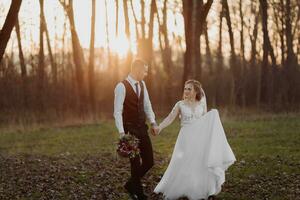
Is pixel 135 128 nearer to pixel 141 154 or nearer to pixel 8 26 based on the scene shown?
pixel 141 154

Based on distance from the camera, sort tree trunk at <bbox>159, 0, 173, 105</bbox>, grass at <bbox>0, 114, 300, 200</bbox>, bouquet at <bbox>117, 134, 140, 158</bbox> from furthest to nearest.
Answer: tree trunk at <bbox>159, 0, 173, 105</bbox> < grass at <bbox>0, 114, 300, 200</bbox> < bouquet at <bbox>117, 134, 140, 158</bbox>

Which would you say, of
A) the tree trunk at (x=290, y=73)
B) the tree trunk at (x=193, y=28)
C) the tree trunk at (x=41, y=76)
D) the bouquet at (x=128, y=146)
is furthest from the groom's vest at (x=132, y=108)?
the tree trunk at (x=290, y=73)

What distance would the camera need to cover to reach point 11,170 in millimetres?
13641

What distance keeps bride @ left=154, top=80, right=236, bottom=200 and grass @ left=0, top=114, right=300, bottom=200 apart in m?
0.91

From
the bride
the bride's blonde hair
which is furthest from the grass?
the bride's blonde hair

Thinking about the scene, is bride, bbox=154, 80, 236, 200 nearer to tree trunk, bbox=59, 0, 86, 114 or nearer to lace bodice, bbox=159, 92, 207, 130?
lace bodice, bbox=159, 92, 207, 130

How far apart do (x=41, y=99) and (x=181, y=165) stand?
2896 centimetres

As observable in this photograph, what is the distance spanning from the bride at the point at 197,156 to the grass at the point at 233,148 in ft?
2.99

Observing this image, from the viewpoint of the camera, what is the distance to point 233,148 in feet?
57.4

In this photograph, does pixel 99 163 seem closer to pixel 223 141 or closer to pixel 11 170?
pixel 11 170

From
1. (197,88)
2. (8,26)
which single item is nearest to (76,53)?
(8,26)

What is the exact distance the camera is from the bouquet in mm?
9281

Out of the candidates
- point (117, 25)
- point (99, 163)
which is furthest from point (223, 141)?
point (117, 25)

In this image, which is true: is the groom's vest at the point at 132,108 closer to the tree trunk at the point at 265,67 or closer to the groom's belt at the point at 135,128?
the groom's belt at the point at 135,128
